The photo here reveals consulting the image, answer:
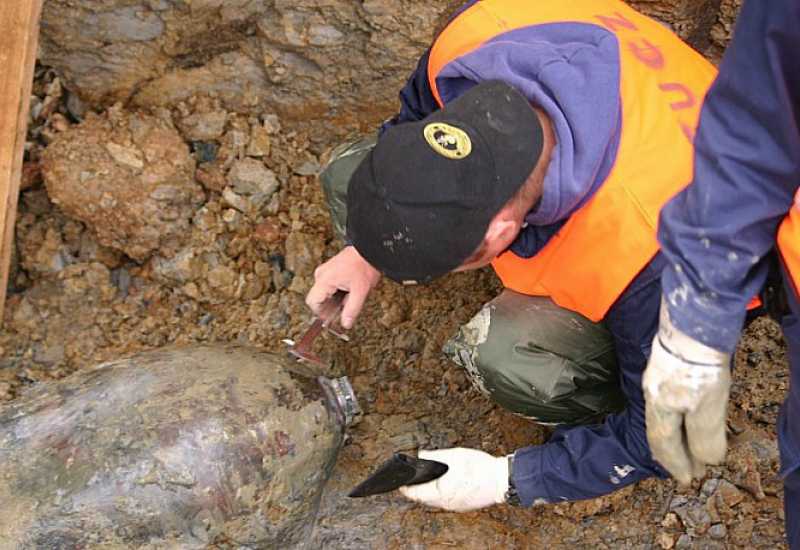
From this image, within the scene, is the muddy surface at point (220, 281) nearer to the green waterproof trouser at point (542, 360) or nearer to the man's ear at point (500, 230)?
the green waterproof trouser at point (542, 360)

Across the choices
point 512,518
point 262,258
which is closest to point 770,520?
point 512,518

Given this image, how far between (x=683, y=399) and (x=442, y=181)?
2.01 feet

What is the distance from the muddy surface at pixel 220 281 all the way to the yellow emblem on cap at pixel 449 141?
1.05 metres

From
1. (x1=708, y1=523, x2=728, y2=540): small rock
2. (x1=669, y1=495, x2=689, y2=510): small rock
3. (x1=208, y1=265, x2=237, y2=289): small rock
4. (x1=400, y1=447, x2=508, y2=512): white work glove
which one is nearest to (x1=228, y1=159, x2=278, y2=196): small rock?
(x1=208, y1=265, x2=237, y2=289): small rock

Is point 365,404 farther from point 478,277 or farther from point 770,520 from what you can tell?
point 770,520

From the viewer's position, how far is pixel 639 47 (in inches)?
78.6

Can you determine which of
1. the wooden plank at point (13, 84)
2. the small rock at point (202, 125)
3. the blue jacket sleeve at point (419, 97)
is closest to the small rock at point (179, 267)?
the small rock at point (202, 125)

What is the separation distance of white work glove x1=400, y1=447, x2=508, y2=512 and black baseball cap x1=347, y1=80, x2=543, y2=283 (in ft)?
1.95

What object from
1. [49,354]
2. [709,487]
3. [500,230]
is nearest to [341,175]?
[500,230]

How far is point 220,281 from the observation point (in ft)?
9.46

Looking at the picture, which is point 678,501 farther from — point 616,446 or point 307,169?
point 307,169

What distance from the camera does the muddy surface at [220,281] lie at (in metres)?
2.57

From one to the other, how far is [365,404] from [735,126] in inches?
56.2

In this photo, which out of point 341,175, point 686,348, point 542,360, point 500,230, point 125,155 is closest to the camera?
point 686,348
